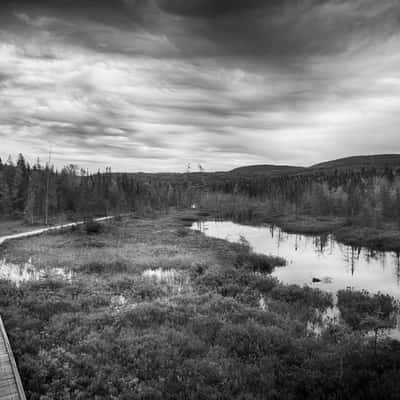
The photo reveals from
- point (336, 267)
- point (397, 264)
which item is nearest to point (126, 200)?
point (336, 267)

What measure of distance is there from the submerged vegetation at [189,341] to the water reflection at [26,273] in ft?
4.59

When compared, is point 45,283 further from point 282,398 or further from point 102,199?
point 102,199

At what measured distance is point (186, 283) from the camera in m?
20.5

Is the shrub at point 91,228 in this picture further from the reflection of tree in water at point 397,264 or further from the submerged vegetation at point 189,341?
the reflection of tree in water at point 397,264

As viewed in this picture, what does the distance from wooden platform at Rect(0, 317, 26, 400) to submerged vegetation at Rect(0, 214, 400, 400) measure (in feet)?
1.32

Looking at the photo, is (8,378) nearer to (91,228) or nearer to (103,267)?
(103,267)

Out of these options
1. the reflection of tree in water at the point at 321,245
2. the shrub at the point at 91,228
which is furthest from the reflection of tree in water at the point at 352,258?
the shrub at the point at 91,228

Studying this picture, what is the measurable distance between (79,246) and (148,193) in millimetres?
94970

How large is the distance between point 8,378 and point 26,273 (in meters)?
15.2

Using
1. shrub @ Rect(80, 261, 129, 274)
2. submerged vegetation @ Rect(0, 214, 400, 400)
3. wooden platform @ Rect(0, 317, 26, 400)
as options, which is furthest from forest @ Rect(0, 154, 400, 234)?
wooden platform @ Rect(0, 317, 26, 400)

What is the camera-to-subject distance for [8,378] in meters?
8.20

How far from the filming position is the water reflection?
19.9 m

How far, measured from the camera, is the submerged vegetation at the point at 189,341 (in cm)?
870

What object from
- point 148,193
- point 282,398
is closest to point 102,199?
point 148,193
